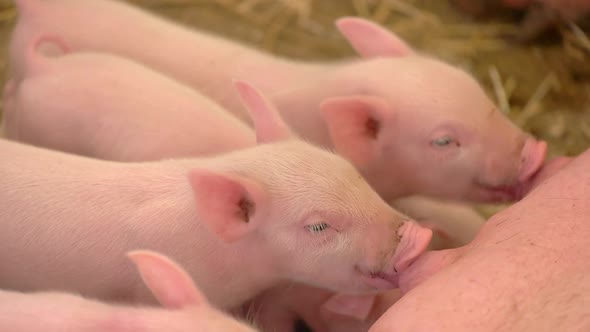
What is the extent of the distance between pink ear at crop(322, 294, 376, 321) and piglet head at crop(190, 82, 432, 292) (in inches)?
Answer: 3.4

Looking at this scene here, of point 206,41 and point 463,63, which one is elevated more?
point 206,41

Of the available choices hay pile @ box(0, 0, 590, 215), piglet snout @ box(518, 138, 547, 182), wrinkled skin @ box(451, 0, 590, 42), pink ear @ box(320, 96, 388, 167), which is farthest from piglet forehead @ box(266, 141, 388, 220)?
wrinkled skin @ box(451, 0, 590, 42)

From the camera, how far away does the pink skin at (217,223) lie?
5.32 ft

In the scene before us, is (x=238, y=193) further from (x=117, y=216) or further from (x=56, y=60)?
(x=56, y=60)

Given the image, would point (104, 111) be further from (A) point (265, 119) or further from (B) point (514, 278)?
(B) point (514, 278)

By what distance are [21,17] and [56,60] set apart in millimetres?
300

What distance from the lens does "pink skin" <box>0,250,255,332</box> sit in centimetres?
127

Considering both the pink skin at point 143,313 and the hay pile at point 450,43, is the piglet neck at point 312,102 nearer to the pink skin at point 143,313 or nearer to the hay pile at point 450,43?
the pink skin at point 143,313

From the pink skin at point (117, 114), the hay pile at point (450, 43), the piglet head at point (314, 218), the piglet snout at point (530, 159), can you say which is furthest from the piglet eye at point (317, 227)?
the hay pile at point (450, 43)

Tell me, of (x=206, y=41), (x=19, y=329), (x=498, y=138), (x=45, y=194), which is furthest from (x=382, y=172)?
(x=19, y=329)

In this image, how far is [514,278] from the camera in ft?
4.48

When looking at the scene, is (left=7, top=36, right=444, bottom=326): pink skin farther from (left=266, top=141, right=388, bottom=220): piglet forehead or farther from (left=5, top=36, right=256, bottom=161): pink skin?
(left=266, top=141, right=388, bottom=220): piglet forehead

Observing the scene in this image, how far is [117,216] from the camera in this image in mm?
1714

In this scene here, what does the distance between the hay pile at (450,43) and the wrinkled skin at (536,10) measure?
55 mm
